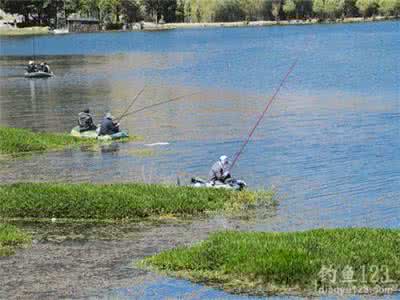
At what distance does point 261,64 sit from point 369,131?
226ft

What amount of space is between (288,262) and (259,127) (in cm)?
3607

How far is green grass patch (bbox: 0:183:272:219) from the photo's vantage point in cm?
2656

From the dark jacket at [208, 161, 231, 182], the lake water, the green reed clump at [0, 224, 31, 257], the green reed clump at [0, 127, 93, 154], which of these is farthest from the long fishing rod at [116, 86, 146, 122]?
the green reed clump at [0, 224, 31, 257]

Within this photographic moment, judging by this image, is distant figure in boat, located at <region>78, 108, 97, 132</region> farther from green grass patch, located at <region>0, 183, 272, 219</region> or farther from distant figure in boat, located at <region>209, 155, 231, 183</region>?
green grass patch, located at <region>0, 183, 272, 219</region>

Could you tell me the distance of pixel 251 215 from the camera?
2758cm

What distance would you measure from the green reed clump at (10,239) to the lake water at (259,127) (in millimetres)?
4835

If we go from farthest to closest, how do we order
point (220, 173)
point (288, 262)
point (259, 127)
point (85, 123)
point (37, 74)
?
point (37, 74)
point (259, 127)
point (85, 123)
point (220, 173)
point (288, 262)

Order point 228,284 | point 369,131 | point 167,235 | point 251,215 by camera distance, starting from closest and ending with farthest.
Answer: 1. point 228,284
2. point 167,235
3. point 251,215
4. point 369,131

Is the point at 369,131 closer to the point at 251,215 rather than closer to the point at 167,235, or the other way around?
the point at 251,215

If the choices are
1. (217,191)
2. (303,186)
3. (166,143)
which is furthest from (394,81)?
(217,191)

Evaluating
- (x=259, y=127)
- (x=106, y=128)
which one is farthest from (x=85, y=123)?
(x=259, y=127)

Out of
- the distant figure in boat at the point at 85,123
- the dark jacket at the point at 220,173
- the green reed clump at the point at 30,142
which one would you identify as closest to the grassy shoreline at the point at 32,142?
the green reed clump at the point at 30,142

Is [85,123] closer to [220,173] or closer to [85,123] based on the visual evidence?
[85,123]

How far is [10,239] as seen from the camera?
2288 cm
